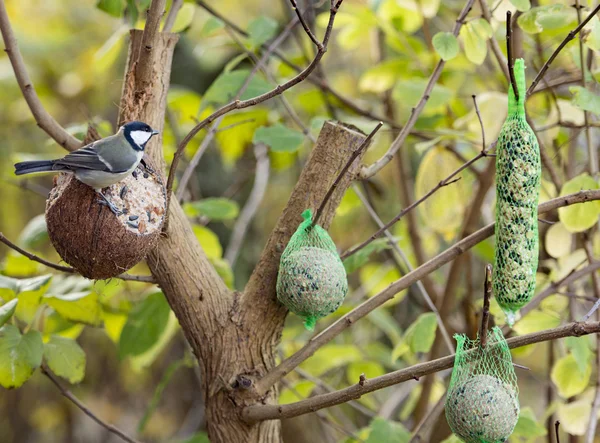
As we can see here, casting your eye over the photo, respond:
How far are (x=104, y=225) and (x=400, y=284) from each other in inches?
21.5

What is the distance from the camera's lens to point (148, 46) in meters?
1.21

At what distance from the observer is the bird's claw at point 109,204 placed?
112 centimetres

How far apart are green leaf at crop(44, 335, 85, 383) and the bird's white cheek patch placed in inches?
19.7

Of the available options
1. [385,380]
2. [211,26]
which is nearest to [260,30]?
[211,26]

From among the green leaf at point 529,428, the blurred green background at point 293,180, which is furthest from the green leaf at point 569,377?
the green leaf at point 529,428

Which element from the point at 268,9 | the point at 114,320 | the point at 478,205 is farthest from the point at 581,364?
the point at 268,9

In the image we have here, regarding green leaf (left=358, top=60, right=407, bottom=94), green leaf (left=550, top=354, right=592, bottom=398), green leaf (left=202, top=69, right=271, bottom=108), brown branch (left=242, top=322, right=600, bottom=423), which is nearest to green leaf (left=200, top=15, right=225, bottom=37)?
green leaf (left=202, top=69, right=271, bottom=108)

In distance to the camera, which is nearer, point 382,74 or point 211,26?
point 211,26

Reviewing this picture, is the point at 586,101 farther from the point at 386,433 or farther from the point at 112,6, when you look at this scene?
the point at 112,6

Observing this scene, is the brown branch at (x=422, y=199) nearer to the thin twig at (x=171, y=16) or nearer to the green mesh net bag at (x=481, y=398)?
the green mesh net bag at (x=481, y=398)

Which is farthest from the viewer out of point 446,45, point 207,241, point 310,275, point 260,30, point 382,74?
point 382,74

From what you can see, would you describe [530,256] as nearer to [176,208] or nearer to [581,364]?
[581,364]

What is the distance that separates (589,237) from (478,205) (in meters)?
0.36

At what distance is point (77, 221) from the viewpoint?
1.13 meters
